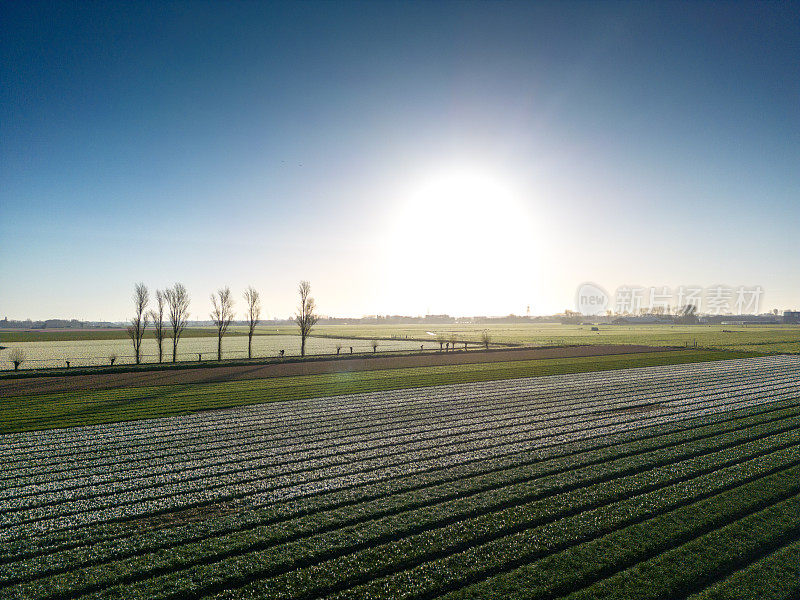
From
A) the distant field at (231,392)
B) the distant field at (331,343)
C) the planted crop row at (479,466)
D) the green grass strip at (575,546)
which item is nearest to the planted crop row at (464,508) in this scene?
the green grass strip at (575,546)

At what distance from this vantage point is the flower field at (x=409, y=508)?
312 inches

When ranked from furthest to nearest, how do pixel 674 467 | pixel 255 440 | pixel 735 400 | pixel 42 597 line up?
pixel 735 400
pixel 255 440
pixel 674 467
pixel 42 597

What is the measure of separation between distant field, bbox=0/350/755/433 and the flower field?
3.25 meters

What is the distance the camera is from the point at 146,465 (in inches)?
568

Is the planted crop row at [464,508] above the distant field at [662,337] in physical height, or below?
below

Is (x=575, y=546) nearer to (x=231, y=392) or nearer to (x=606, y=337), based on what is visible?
(x=231, y=392)

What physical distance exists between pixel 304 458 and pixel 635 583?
10746 millimetres

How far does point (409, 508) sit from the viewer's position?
10852 millimetres

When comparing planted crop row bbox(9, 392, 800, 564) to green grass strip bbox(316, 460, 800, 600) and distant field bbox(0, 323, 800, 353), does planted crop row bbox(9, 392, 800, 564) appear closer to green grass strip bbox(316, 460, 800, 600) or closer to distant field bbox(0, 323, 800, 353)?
green grass strip bbox(316, 460, 800, 600)

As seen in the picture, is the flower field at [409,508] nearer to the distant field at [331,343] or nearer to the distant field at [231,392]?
the distant field at [231,392]

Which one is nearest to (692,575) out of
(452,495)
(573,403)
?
(452,495)

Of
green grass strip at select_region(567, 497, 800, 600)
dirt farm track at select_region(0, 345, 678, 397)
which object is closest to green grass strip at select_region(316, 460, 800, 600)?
green grass strip at select_region(567, 497, 800, 600)

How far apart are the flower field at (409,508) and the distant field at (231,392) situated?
3254 millimetres

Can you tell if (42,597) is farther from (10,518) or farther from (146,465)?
(146,465)
